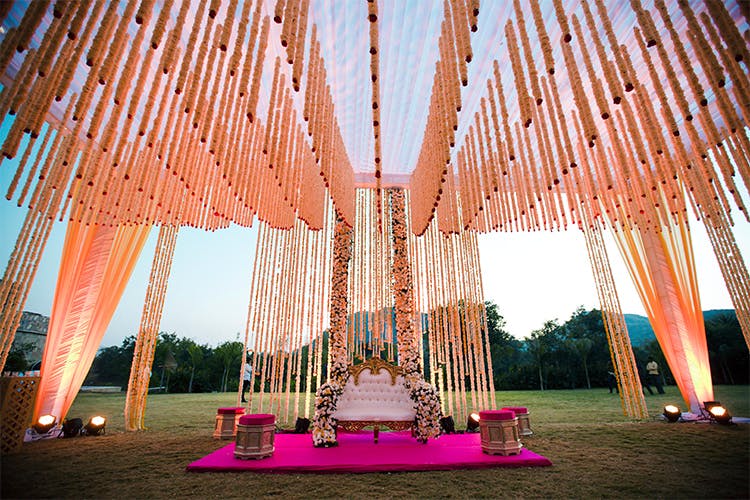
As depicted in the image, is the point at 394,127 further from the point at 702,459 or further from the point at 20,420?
the point at 20,420

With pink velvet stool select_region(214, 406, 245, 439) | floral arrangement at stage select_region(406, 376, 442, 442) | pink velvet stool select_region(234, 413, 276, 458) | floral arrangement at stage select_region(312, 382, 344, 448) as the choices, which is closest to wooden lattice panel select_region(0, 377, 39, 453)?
pink velvet stool select_region(214, 406, 245, 439)

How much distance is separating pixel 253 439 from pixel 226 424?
1.69 meters

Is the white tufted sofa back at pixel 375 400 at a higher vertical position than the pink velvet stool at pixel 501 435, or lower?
higher

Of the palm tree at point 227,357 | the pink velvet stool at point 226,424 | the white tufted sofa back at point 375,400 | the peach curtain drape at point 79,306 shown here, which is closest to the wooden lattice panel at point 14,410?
the peach curtain drape at point 79,306

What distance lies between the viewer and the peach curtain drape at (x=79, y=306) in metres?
5.24

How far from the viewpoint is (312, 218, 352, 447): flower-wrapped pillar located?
193 inches

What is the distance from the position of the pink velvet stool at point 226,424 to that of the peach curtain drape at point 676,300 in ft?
23.8

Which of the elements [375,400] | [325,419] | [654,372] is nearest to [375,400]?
[375,400]

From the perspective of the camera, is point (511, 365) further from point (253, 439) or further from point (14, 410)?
point (14, 410)

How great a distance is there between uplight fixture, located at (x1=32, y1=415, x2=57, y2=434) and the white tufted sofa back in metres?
4.01

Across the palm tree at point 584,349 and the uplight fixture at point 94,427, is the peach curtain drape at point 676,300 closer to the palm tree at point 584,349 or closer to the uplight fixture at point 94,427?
the uplight fixture at point 94,427

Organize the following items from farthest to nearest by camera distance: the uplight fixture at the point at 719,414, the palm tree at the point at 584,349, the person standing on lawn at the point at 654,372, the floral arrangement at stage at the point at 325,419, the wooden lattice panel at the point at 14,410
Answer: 1. the palm tree at the point at 584,349
2. the person standing on lawn at the point at 654,372
3. the uplight fixture at the point at 719,414
4. the floral arrangement at stage at the point at 325,419
5. the wooden lattice panel at the point at 14,410

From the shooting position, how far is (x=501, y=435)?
416 centimetres

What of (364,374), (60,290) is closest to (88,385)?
(60,290)
